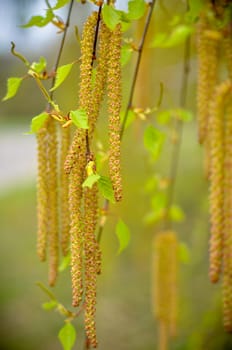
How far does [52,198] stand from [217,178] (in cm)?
28

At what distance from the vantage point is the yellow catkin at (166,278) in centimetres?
136

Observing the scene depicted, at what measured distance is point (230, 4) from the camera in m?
0.95

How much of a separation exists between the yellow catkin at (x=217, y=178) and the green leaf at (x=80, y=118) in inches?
14.3

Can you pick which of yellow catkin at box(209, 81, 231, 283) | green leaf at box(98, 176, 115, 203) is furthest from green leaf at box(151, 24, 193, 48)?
green leaf at box(98, 176, 115, 203)

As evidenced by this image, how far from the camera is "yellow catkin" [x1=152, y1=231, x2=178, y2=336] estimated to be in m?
1.36

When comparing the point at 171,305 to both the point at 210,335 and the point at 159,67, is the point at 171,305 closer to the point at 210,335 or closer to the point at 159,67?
the point at 210,335

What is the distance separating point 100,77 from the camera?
27.1 inches

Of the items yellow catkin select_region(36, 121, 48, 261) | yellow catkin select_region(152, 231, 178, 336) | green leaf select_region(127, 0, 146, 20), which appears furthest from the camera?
yellow catkin select_region(152, 231, 178, 336)

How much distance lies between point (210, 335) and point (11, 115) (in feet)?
6.09

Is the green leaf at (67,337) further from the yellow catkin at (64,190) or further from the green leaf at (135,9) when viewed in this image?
the green leaf at (135,9)

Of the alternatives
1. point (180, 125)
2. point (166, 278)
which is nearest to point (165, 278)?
point (166, 278)

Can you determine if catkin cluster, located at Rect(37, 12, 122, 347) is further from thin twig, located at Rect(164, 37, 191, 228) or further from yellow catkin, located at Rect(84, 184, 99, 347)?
thin twig, located at Rect(164, 37, 191, 228)

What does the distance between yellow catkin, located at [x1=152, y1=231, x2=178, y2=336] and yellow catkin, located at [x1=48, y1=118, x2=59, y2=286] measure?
49cm

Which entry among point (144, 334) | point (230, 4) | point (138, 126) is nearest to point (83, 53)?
point (230, 4)
